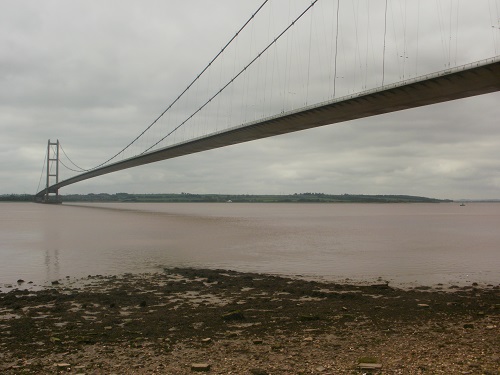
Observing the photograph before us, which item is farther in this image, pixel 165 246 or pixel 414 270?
pixel 165 246

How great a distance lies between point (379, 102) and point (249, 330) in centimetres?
2629

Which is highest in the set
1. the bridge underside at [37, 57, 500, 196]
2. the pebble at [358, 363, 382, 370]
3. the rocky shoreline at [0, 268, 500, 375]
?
the bridge underside at [37, 57, 500, 196]

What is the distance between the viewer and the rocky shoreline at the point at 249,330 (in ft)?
19.2

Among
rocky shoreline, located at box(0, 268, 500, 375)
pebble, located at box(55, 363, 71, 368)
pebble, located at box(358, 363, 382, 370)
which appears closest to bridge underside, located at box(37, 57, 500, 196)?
rocky shoreline, located at box(0, 268, 500, 375)

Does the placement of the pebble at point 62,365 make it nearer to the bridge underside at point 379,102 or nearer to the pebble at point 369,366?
the pebble at point 369,366

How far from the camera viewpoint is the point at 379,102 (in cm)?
3114

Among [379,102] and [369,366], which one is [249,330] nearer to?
[369,366]

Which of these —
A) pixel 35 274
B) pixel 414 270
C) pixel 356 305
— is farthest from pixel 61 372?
pixel 414 270

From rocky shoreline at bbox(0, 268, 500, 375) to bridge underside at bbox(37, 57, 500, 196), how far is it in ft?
53.7

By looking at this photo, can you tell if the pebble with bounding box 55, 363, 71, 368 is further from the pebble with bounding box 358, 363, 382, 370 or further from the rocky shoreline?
the pebble with bounding box 358, 363, 382, 370

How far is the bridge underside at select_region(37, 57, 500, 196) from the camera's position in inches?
987

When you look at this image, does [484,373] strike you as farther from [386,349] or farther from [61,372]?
[61,372]

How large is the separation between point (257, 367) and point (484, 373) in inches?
103

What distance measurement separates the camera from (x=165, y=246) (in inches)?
968
